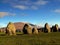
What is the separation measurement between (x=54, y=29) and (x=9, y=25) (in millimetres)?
37243

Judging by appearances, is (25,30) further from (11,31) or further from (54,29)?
(54,29)

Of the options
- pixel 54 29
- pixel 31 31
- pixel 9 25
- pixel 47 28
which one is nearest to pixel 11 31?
pixel 9 25

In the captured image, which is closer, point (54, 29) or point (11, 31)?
point (11, 31)

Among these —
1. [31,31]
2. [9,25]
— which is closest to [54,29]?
[31,31]

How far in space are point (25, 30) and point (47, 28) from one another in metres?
25.7

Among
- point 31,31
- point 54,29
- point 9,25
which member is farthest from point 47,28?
point 9,25

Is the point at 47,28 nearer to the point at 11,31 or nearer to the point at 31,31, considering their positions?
the point at 31,31

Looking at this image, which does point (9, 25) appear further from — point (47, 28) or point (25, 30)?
point (47, 28)

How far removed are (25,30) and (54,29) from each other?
105 feet

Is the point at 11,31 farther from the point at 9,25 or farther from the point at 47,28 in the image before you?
the point at 47,28

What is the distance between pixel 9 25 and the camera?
73.9m

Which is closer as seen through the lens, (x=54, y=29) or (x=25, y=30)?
(x=25, y=30)

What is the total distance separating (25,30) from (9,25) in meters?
7.07

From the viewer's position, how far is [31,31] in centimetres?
7588
